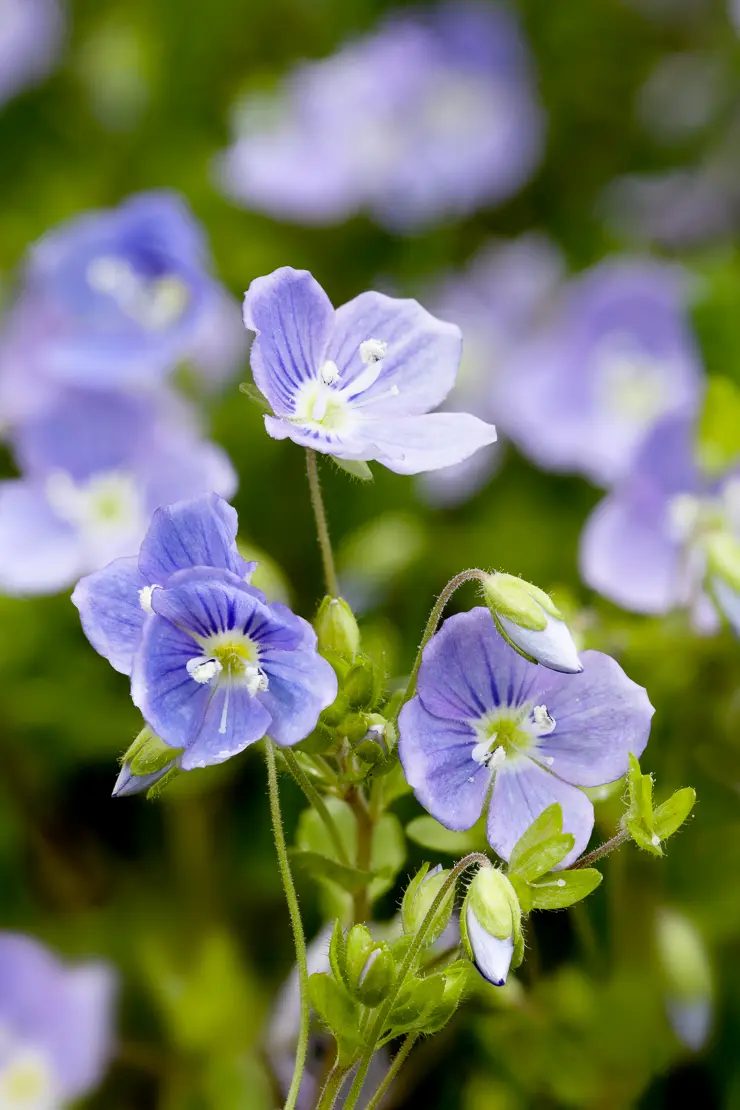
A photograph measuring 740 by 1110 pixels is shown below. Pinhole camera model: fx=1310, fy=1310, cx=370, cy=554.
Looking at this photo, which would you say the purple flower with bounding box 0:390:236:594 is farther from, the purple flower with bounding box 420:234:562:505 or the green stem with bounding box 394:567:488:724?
the purple flower with bounding box 420:234:562:505

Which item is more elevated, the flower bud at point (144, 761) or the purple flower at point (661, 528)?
the flower bud at point (144, 761)

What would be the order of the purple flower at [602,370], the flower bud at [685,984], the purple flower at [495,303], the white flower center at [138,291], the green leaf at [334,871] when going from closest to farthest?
the green leaf at [334,871] < the flower bud at [685,984] < the white flower center at [138,291] < the purple flower at [602,370] < the purple flower at [495,303]

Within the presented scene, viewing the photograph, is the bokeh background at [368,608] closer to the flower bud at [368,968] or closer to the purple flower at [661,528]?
the purple flower at [661,528]

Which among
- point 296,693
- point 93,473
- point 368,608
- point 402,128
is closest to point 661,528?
point 368,608

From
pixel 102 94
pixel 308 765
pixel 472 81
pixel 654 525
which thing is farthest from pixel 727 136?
pixel 308 765

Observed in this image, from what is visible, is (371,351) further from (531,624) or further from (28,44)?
(28,44)

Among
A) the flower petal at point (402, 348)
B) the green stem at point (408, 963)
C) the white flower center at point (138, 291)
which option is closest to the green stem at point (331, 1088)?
the green stem at point (408, 963)
